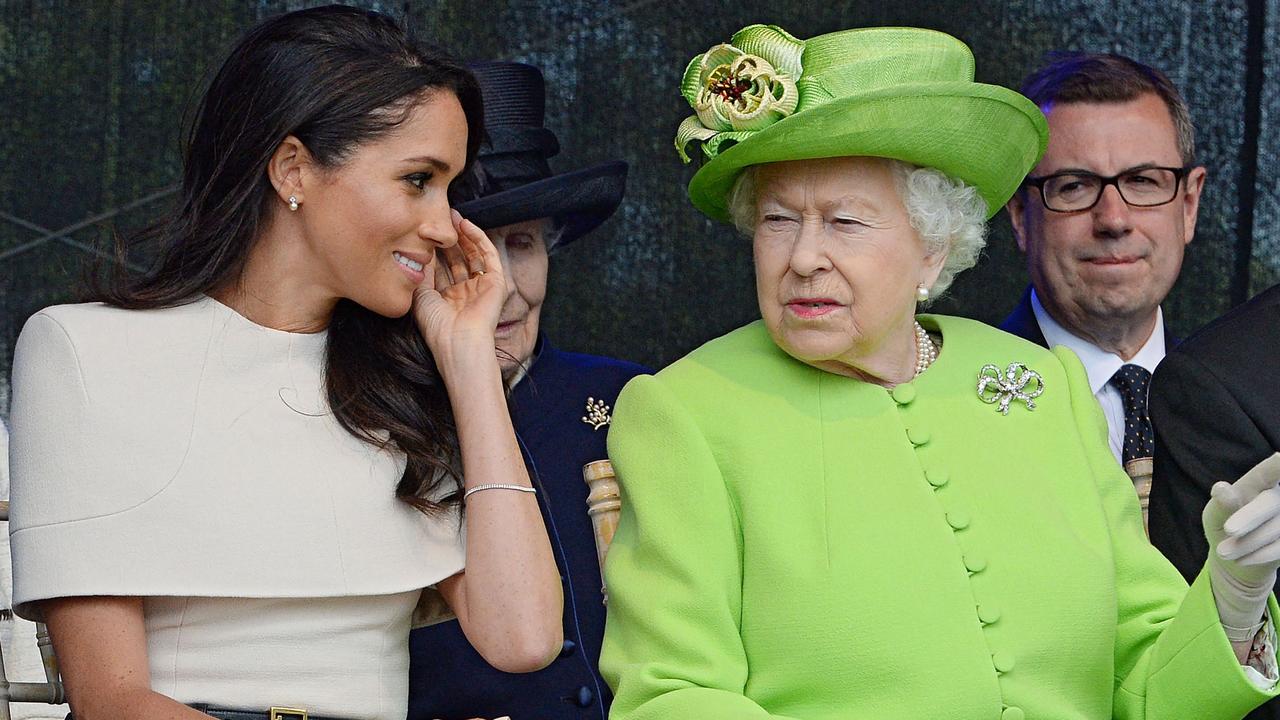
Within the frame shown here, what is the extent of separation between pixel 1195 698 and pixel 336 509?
1.35m

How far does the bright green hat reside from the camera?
8.37ft

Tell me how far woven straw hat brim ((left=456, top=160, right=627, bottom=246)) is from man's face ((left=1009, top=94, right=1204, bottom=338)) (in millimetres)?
939

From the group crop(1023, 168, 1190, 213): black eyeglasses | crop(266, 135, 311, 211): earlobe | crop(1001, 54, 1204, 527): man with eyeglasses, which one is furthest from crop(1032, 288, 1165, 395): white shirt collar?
crop(266, 135, 311, 211): earlobe

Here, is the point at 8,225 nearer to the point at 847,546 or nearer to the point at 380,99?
the point at 380,99

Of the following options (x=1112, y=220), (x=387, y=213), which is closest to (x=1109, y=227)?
(x=1112, y=220)

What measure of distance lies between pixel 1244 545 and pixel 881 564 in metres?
0.51

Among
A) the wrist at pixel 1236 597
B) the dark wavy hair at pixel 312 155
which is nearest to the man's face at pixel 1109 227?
the wrist at pixel 1236 597

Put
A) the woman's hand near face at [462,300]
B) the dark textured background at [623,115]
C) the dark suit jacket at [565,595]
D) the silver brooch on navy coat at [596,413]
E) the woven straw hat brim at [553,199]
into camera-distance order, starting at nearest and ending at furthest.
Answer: the woman's hand near face at [462,300] → the dark suit jacket at [565,595] → the woven straw hat brim at [553,199] → the silver brooch on navy coat at [596,413] → the dark textured background at [623,115]

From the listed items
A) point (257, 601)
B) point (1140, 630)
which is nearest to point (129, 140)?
point (257, 601)

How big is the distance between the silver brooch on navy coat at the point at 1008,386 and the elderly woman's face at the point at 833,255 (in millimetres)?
203

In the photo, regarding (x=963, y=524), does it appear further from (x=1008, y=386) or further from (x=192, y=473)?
(x=192, y=473)

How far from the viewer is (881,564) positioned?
2.52 metres

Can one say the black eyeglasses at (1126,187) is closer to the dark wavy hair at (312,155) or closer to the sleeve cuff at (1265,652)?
the sleeve cuff at (1265,652)

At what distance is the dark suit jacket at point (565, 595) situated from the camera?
3062 millimetres
